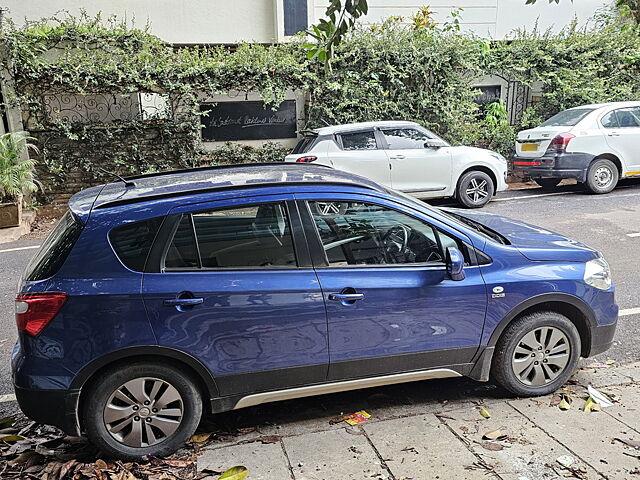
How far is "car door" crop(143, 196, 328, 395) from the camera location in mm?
3381

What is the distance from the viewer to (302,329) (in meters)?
3.55

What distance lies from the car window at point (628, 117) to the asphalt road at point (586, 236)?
53.8 inches

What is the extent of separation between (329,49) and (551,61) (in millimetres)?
12302

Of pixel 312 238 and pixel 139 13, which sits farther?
pixel 139 13

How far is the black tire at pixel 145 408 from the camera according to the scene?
335cm

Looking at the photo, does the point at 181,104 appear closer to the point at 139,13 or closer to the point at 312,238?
the point at 139,13

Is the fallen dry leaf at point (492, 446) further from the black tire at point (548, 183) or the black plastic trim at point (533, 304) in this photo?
the black tire at point (548, 183)

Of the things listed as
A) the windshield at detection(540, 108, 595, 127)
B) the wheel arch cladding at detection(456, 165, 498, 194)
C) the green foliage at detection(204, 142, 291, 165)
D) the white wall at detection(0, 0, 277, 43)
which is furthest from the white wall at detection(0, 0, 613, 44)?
the wheel arch cladding at detection(456, 165, 498, 194)

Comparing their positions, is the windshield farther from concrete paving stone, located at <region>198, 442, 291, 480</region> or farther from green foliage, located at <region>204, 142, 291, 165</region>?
concrete paving stone, located at <region>198, 442, 291, 480</region>

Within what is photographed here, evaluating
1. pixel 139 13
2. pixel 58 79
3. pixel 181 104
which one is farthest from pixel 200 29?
pixel 58 79

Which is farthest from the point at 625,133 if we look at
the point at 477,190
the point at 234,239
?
the point at 234,239

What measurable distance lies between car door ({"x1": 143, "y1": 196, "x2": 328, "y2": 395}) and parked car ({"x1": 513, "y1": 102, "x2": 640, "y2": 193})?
9.08 m

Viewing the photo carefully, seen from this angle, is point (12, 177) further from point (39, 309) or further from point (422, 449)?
point (422, 449)

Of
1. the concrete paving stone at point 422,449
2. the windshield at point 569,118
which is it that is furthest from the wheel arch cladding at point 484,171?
the concrete paving stone at point 422,449
